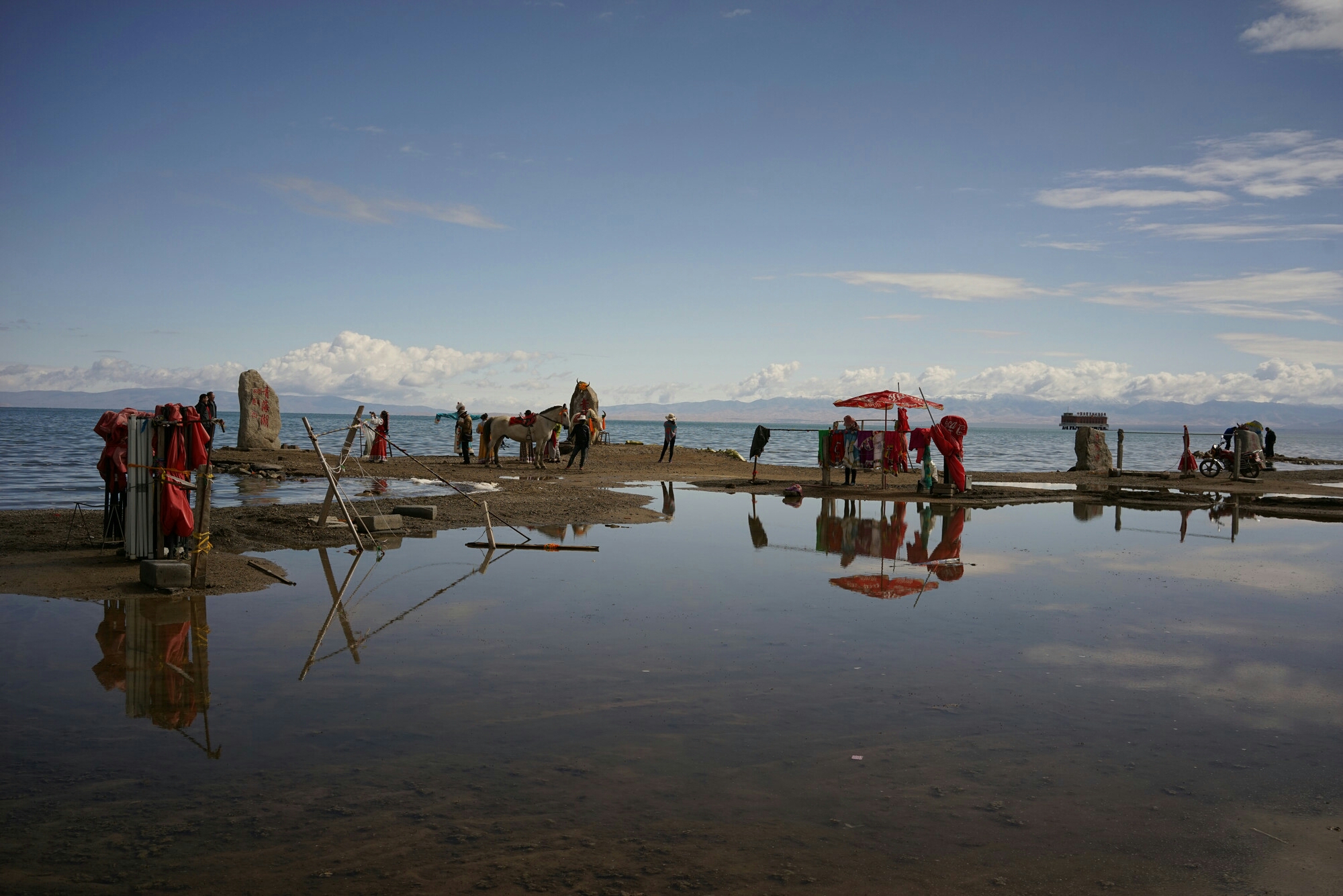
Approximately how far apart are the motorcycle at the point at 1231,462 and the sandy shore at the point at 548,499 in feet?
2.27

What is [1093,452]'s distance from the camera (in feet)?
106

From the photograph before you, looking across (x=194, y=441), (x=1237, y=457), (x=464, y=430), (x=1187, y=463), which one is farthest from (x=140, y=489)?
(x=1187, y=463)

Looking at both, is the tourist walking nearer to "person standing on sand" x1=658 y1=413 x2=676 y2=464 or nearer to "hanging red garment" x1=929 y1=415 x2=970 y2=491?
"person standing on sand" x1=658 y1=413 x2=676 y2=464

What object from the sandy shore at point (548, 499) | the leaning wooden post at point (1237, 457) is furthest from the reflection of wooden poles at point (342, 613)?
the leaning wooden post at point (1237, 457)

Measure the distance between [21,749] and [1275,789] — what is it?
6.99 metres

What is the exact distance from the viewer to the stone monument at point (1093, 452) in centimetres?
3216

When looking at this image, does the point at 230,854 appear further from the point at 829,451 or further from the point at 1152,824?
the point at 829,451

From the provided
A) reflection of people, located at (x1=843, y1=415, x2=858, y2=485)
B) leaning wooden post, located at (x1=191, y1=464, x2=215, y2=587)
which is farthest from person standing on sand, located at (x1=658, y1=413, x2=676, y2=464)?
leaning wooden post, located at (x1=191, y1=464, x2=215, y2=587)

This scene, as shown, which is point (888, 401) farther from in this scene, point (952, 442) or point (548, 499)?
point (548, 499)

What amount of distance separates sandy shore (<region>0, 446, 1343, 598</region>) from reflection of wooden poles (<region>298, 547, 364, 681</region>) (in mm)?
875

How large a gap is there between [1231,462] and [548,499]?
23224mm

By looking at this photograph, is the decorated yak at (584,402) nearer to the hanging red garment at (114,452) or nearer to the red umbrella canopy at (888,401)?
the red umbrella canopy at (888,401)

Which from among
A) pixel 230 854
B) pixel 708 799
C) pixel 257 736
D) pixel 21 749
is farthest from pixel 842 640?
pixel 21 749

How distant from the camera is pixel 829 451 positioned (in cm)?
2450
